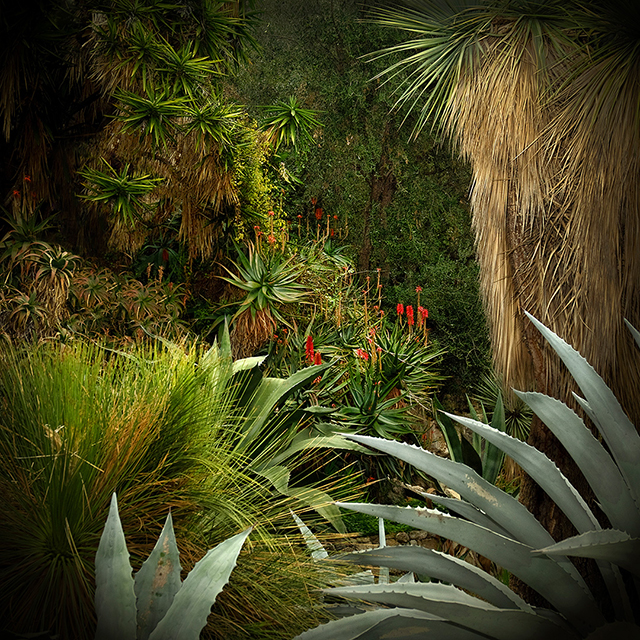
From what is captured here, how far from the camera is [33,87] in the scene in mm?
4125

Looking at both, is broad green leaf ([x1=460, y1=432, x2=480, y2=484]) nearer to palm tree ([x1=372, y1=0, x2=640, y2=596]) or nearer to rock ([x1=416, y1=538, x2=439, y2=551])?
palm tree ([x1=372, y1=0, x2=640, y2=596])

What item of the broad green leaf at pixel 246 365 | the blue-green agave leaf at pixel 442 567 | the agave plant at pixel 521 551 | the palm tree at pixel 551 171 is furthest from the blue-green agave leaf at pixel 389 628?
the broad green leaf at pixel 246 365

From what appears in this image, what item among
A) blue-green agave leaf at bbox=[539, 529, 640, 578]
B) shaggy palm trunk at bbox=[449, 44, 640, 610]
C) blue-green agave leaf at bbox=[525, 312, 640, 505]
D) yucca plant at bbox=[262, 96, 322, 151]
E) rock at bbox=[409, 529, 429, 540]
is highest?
yucca plant at bbox=[262, 96, 322, 151]

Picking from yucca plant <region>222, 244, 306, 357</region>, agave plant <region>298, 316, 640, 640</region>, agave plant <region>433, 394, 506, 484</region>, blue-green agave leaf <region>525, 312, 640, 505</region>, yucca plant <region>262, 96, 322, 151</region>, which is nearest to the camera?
agave plant <region>298, 316, 640, 640</region>

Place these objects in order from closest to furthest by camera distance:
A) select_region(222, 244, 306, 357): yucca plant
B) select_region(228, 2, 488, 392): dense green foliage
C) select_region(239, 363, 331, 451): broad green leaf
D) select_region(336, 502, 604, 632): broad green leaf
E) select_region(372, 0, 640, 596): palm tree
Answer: select_region(336, 502, 604, 632): broad green leaf → select_region(372, 0, 640, 596): palm tree → select_region(239, 363, 331, 451): broad green leaf → select_region(222, 244, 306, 357): yucca plant → select_region(228, 2, 488, 392): dense green foliage

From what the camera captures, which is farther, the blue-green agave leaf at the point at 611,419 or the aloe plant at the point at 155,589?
the blue-green agave leaf at the point at 611,419

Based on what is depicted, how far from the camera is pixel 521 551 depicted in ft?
4.17

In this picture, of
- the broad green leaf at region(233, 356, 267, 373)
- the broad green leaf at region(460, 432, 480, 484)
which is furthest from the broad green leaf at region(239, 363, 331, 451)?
the broad green leaf at region(460, 432, 480, 484)

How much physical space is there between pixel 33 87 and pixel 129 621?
4.07 m

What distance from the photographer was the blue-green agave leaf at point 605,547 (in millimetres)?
1022

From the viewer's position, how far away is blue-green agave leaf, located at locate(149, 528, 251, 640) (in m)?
1.06

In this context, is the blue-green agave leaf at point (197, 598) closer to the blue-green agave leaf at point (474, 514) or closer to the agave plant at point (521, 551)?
the agave plant at point (521, 551)

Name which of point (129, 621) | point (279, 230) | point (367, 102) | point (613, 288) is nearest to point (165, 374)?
point (129, 621)

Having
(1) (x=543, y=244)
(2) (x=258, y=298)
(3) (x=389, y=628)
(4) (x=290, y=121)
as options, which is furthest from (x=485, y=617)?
(4) (x=290, y=121)
